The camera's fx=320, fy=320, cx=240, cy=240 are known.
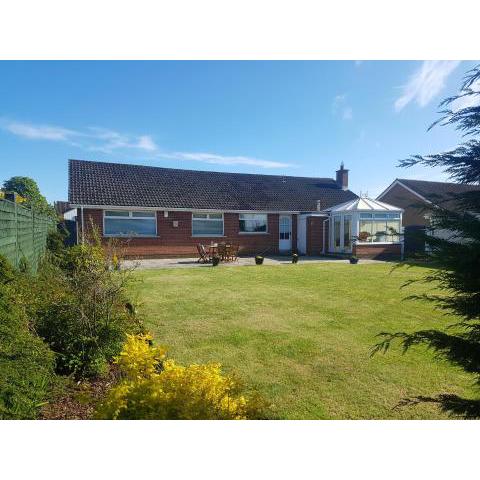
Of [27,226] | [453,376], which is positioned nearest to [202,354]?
[453,376]

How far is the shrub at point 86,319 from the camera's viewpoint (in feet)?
12.3

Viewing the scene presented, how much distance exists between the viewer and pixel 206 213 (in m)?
20.2

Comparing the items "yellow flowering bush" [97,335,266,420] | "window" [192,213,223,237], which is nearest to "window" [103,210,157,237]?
"window" [192,213,223,237]

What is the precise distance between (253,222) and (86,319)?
696 inches

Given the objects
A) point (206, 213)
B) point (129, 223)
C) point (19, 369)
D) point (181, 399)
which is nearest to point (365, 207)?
point (206, 213)

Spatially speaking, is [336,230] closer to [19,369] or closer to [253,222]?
[253,222]

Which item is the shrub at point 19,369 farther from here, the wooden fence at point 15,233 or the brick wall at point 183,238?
the brick wall at point 183,238

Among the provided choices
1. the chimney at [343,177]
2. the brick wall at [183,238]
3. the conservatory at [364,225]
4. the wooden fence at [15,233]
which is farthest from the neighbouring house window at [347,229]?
the wooden fence at [15,233]

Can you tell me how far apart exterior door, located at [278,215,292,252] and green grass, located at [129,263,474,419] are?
11.3 m

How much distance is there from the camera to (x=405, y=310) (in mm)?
7242

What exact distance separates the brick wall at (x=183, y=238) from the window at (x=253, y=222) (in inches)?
13.3

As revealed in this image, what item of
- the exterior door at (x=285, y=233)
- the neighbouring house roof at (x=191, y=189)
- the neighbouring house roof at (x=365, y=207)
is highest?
the neighbouring house roof at (x=191, y=189)

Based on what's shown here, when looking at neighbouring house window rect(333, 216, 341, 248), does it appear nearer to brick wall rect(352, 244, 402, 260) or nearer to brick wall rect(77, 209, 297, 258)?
brick wall rect(352, 244, 402, 260)
